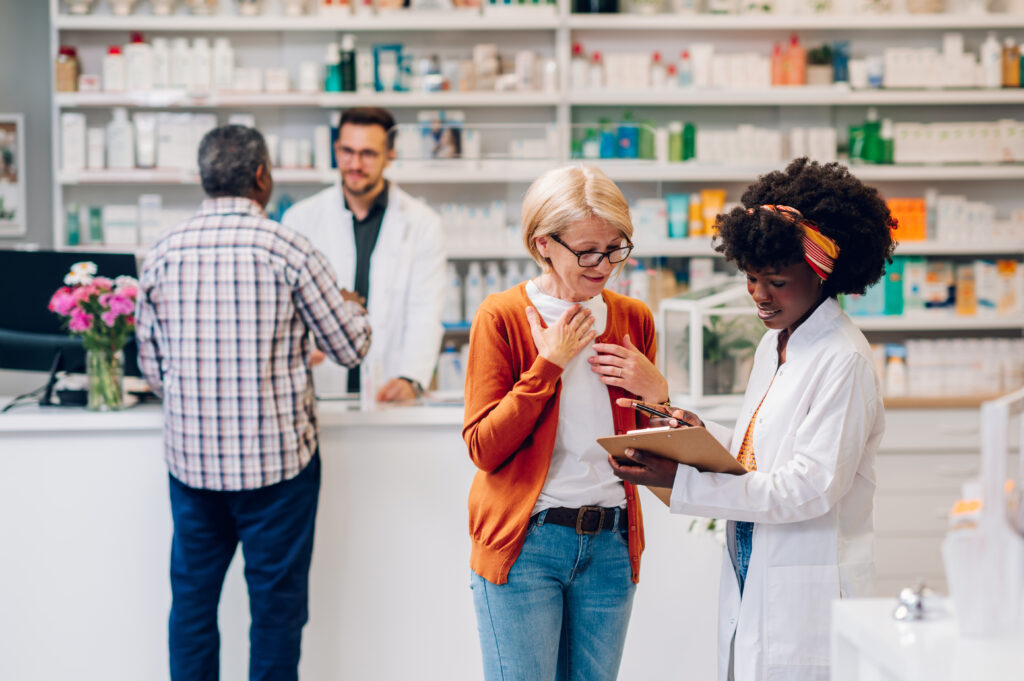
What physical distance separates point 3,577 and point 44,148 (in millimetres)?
2937

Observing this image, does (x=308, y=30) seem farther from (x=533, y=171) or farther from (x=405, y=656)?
(x=405, y=656)

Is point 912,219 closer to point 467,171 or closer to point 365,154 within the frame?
point 467,171

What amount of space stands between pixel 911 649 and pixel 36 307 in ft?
8.80

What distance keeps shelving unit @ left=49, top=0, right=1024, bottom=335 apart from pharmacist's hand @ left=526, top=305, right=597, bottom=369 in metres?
2.82

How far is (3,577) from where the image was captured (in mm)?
2613

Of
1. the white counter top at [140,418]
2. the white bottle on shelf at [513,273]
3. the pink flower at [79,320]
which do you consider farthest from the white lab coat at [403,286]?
the pink flower at [79,320]

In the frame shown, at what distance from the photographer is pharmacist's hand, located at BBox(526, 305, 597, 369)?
1539mm

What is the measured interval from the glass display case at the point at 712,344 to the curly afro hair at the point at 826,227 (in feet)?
3.97

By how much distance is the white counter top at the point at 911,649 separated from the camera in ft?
3.06

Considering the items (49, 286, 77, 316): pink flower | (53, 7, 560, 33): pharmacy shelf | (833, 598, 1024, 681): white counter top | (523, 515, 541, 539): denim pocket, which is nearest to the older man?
(49, 286, 77, 316): pink flower

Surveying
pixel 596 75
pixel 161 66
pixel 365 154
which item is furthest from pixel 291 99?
pixel 596 75

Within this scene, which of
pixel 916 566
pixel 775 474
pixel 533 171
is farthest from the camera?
pixel 916 566

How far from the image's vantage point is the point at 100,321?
A: 2625 millimetres

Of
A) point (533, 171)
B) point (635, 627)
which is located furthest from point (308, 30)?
point (635, 627)
